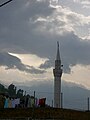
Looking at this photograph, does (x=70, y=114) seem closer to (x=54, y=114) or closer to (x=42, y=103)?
(x=54, y=114)

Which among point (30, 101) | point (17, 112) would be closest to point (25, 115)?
point (17, 112)

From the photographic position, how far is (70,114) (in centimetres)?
4256

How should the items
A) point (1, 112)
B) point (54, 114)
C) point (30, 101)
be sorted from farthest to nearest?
point (30, 101) < point (1, 112) < point (54, 114)

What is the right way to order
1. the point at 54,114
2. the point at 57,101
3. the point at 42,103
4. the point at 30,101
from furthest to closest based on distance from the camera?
the point at 57,101 → the point at 30,101 → the point at 42,103 → the point at 54,114

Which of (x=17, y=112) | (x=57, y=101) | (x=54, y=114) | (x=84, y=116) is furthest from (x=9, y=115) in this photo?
(x=57, y=101)

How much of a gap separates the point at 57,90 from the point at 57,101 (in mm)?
2450

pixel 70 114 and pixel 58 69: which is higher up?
pixel 58 69

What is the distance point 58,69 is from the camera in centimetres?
7912

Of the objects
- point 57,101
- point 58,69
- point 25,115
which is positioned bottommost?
point 25,115

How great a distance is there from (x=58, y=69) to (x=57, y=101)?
7549 mm

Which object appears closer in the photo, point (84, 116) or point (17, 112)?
point (17, 112)

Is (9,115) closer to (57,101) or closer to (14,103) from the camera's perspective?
(14,103)

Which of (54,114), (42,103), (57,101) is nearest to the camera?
(54,114)

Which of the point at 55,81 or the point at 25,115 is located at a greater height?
the point at 55,81
